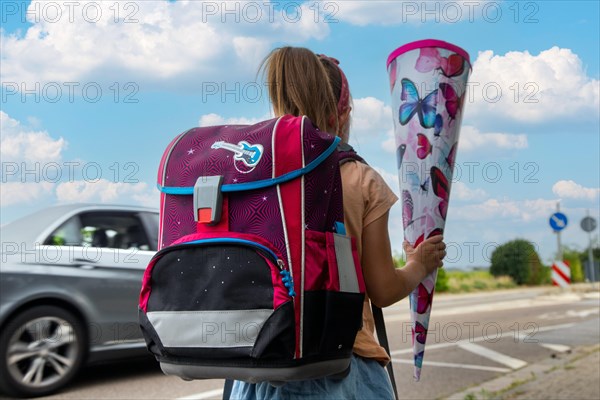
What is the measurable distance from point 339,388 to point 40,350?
16.7ft

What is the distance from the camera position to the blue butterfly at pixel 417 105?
2605 millimetres

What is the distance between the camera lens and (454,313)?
16000 mm

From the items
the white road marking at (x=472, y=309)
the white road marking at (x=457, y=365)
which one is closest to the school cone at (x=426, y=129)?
the white road marking at (x=457, y=365)

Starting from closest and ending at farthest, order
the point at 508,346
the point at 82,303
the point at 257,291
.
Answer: the point at 257,291 → the point at 82,303 → the point at 508,346

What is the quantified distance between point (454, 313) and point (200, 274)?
587 inches

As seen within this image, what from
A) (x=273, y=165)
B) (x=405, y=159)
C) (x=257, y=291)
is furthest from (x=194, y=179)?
(x=405, y=159)

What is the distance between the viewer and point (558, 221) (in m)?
20.5

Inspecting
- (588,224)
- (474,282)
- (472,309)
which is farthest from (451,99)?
(474,282)

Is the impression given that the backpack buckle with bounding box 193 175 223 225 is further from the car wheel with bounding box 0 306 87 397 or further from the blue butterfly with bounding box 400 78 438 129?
the car wheel with bounding box 0 306 87 397

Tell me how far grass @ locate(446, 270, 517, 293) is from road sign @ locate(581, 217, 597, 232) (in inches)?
264

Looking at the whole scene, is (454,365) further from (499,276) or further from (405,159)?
(499,276)

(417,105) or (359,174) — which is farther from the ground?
(417,105)

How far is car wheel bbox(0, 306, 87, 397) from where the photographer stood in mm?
6086

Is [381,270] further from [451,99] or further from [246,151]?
[451,99]
